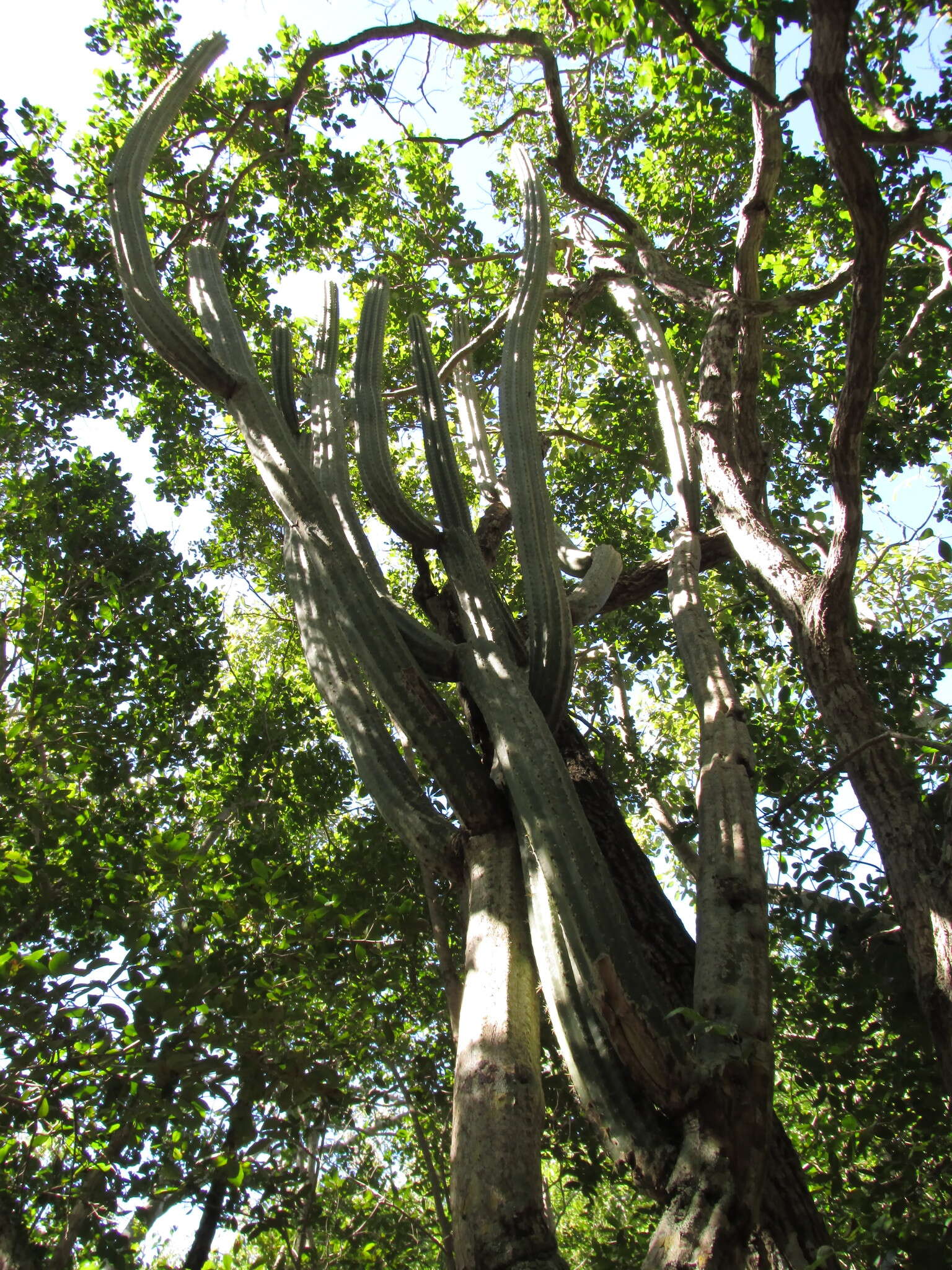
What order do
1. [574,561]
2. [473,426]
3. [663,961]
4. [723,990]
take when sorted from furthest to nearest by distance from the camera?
1. [473,426]
2. [574,561]
3. [663,961]
4. [723,990]

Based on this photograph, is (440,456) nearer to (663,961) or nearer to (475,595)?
(475,595)

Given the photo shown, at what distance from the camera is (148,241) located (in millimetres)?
4070

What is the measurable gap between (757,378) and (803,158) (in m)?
2.44

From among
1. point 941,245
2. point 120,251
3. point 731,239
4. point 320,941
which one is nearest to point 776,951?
point 320,941

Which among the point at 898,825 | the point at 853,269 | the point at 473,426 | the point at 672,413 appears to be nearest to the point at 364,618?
the point at 898,825

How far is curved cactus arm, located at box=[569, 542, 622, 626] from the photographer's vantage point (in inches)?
161

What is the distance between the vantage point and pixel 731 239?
728cm

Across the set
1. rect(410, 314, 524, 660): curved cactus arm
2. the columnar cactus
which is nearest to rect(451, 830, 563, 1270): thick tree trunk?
the columnar cactus

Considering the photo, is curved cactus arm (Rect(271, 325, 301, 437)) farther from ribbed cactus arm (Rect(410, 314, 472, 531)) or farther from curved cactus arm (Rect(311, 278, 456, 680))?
ribbed cactus arm (Rect(410, 314, 472, 531))

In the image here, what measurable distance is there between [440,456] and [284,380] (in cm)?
99

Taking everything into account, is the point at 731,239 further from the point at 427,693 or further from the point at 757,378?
the point at 427,693

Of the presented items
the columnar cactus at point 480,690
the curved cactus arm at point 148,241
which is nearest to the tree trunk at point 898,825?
the columnar cactus at point 480,690

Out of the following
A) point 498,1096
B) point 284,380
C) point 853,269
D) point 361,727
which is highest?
point 284,380

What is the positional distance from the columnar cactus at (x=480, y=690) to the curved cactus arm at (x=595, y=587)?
0.01 meters
